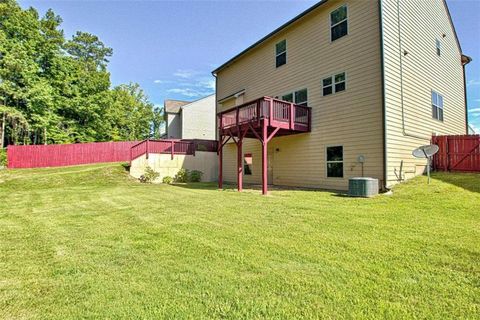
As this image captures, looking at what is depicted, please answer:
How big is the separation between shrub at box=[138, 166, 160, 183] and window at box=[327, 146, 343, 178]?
10658 millimetres

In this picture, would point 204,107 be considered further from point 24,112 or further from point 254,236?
point 254,236

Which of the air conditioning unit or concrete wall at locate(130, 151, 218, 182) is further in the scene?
concrete wall at locate(130, 151, 218, 182)

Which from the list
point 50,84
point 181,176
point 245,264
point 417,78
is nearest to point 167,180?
point 181,176

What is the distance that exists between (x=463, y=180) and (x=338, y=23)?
7617mm

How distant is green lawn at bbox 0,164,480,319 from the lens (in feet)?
7.68

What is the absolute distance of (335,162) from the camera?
11141 mm

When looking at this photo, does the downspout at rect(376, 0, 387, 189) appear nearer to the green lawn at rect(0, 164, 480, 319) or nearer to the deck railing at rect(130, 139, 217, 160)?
the green lawn at rect(0, 164, 480, 319)

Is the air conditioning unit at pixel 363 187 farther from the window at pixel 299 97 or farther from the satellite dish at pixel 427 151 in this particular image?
the window at pixel 299 97

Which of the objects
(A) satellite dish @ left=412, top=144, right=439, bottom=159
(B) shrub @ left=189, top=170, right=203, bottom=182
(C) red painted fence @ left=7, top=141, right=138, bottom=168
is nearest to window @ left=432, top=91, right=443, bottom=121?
(A) satellite dish @ left=412, top=144, right=439, bottom=159

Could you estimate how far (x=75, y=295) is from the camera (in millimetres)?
2562

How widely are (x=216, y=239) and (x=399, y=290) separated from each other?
101 inches

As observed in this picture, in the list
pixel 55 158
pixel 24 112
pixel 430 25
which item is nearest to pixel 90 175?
pixel 55 158

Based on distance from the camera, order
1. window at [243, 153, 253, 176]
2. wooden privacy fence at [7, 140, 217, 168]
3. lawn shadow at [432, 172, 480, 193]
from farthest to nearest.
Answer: wooden privacy fence at [7, 140, 217, 168] → window at [243, 153, 253, 176] → lawn shadow at [432, 172, 480, 193]

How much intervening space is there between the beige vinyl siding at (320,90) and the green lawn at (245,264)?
171 inches
